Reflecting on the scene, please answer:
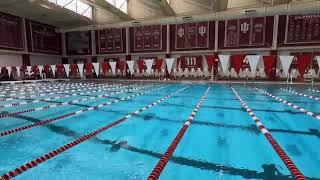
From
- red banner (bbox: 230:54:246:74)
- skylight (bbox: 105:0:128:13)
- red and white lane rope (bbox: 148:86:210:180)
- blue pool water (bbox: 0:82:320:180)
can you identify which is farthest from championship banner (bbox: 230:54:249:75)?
skylight (bbox: 105:0:128:13)

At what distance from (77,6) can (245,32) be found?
427 inches

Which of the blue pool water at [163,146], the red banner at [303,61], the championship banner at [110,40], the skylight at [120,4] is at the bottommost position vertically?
the blue pool water at [163,146]

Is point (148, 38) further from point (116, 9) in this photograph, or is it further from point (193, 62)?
point (193, 62)

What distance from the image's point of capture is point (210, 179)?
1799mm

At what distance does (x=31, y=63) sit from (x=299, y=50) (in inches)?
670

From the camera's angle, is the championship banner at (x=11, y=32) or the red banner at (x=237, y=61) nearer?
the red banner at (x=237, y=61)

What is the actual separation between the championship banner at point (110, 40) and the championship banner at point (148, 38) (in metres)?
1.18

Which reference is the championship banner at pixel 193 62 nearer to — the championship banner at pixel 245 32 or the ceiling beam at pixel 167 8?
the championship banner at pixel 245 32

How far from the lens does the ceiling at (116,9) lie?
12844 mm

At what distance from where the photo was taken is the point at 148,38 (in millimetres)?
16172

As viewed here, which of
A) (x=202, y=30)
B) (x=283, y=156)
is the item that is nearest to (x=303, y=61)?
(x=202, y=30)

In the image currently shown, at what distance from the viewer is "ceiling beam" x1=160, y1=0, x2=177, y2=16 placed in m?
13.0

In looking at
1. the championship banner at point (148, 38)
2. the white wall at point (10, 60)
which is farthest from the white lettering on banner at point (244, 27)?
the white wall at point (10, 60)

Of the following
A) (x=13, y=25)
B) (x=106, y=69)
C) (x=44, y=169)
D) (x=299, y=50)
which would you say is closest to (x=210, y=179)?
(x=44, y=169)
